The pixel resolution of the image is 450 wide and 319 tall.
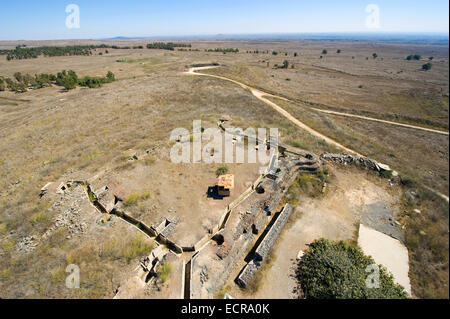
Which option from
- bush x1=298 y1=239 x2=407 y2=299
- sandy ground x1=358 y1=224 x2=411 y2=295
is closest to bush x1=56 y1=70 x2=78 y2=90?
bush x1=298 y1=239 x2=407 y2=299

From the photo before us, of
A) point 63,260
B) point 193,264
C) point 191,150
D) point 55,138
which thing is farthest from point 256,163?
point 55,138

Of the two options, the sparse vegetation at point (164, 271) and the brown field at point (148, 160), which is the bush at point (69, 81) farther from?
the sparse vegetation at point (164, 271)

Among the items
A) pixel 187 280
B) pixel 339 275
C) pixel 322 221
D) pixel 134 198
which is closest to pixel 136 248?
pixel 187 280

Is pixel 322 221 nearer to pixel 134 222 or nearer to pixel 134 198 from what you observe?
pixel 134 222

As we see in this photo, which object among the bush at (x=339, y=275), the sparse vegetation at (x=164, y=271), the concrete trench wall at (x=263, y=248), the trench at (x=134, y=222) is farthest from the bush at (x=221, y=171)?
the bush at (x=339, y=275)
